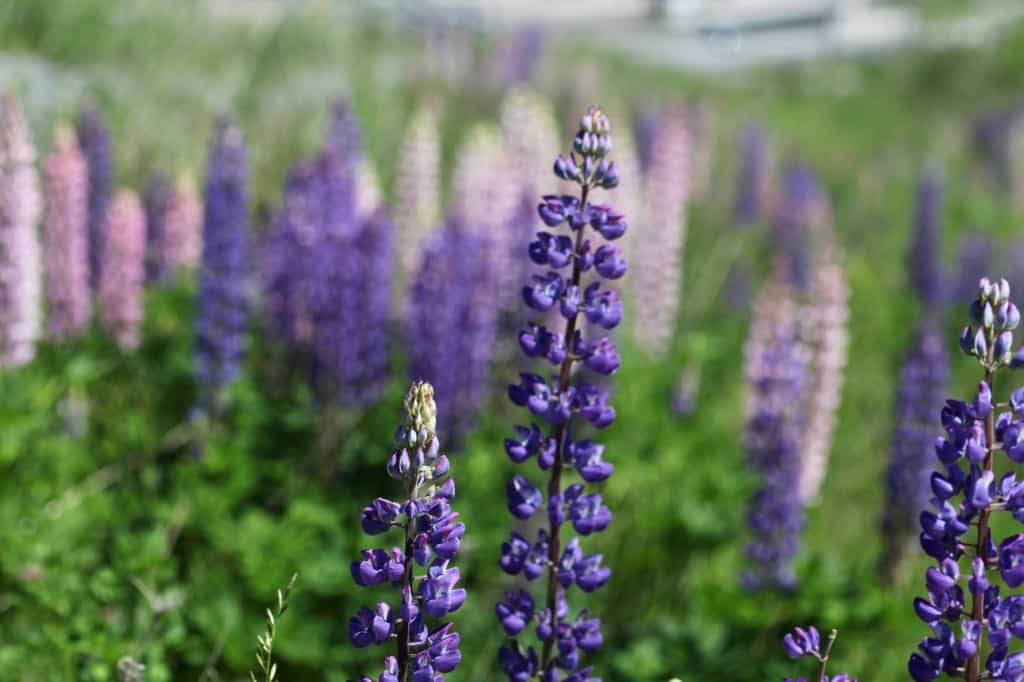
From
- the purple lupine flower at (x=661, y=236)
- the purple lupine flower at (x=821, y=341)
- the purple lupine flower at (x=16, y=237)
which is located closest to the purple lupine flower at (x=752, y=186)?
the purple lupine flower at (x=661, y=236)

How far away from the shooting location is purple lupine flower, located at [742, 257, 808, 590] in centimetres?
419

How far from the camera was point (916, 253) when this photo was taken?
861cm

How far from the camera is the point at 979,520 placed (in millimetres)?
1758

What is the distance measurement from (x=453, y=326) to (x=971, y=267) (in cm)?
645

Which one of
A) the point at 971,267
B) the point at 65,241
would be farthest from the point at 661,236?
the point at 971,267

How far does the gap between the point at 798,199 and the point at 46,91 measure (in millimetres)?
5575

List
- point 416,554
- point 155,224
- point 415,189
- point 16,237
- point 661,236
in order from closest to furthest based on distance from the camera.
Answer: point 416,554 → point 16,237 → point 155,224 → point 415,189 → point 661,236

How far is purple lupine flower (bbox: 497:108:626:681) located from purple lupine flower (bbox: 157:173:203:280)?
3.61 meters

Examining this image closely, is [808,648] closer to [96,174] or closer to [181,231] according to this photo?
[96,174]

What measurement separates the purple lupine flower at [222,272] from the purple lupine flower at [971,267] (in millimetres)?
6445

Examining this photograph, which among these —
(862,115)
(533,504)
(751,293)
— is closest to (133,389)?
(533,504)

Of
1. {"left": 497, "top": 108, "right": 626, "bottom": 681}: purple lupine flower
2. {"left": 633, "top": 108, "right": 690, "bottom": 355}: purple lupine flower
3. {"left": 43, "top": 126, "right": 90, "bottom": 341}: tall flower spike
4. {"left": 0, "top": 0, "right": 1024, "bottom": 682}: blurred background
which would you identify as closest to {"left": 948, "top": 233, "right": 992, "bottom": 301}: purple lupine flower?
{"left": 0, "top": 0, "right": 1024, "bottom": 682}: blurred background

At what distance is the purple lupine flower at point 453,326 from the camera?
172 inches

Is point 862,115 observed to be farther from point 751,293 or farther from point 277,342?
point 277,342
